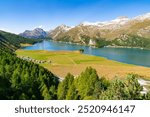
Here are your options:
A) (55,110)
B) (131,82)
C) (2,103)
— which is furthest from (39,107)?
(131,82)

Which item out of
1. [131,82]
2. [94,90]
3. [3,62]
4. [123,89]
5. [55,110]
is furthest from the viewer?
[3,62]

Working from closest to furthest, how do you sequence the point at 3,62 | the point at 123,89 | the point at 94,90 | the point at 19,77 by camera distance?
1. the point at 123,89
2. the point at 94,90
3. the point at 19,77
4. the point at 3,62

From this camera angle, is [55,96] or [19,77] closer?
[55,96]

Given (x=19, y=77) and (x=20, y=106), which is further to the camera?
(x=19, y=77)

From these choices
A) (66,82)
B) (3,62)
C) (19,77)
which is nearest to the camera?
(66,82)

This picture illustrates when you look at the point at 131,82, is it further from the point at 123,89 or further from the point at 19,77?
the point at 19,77

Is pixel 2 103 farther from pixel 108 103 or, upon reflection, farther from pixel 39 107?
pixel 108 103

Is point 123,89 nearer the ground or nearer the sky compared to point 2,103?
nearer the ground

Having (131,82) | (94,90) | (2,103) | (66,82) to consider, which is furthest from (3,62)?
(2,103)

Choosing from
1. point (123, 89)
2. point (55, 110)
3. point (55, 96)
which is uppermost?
point (55, 110)
